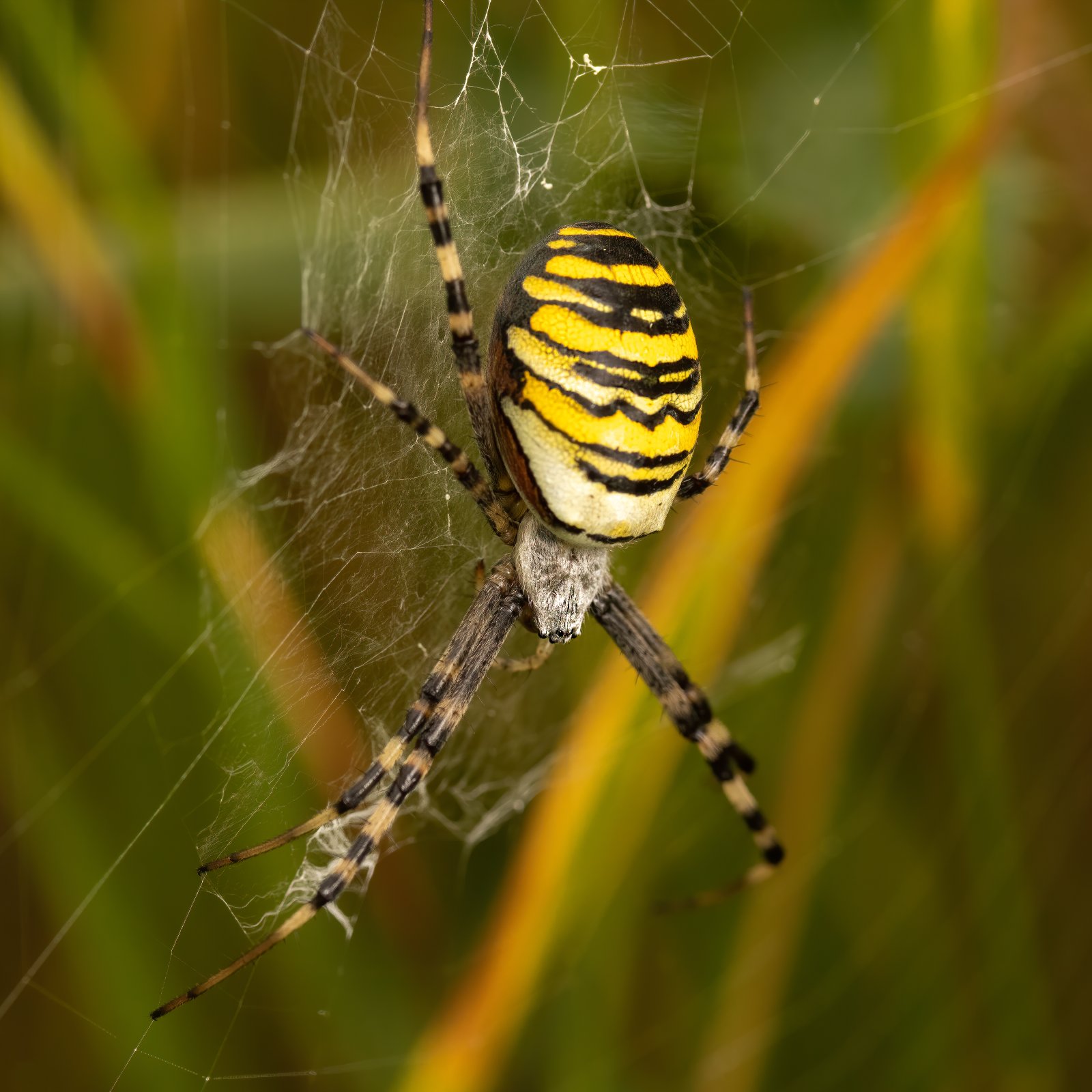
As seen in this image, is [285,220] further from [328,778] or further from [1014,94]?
[1014,94]

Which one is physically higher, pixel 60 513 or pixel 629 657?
pixel 60 513

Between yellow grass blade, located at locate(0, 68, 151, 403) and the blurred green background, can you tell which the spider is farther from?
yellow grass blade, located at locate(0, 68, 151, 403)

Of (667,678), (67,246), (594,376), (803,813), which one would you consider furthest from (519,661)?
(67,246)

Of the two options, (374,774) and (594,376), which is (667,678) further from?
(594,376)

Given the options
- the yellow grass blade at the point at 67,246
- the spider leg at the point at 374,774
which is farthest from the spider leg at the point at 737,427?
the yellow grass blade at the point at 67,246

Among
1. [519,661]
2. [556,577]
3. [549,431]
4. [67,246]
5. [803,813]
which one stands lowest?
[803,813]

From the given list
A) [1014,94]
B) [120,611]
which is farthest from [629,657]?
[1014,94]

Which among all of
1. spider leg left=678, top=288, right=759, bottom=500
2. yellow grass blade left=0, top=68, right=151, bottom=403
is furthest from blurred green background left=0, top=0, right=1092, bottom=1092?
spider leg left=678, top=288, right=759, bottom=500
